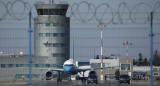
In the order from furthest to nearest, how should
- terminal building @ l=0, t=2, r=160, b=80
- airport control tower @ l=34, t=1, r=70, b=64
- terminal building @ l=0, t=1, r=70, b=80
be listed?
1. terminal building @ l=0, t=2, r=160, b=80
2. terminal building @ l=0, t=1, r=70, b=80
3. airport control tower @ l=34, t=1, r=70, b=64

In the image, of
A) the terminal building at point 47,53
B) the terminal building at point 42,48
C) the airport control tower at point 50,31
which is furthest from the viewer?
the terminal building at point 47,53

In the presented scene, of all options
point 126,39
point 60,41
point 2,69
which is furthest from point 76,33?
point 60,41

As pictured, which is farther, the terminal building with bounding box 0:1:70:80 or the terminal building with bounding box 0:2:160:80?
the terminal building with bounding box 0:2:160:80

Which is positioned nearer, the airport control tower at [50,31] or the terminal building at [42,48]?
the airport control tower at [50,31]

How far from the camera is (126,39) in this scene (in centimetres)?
2728

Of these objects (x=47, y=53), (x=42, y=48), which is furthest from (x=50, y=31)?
(x=42, y=48)

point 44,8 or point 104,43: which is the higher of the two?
point 44,8

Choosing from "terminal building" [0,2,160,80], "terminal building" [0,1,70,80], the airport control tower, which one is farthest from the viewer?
A: "terminal building" [0,2,160,80]

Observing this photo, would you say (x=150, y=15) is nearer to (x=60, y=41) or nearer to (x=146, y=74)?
(x=60, y=41)

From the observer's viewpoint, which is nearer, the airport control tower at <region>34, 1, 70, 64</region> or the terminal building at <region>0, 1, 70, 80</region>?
the airport control tower at <region>34, 1, 70, 64</region>

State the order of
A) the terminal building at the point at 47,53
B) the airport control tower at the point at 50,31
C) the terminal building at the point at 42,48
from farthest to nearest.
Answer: the terminal building at the point at 47,53 < the terminal building at the point at 42,48 < the airport control tower at the point at 50,31

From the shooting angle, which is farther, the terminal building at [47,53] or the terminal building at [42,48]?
the terminal building at [47,53]

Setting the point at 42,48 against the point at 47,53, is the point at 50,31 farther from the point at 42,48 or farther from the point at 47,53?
the point at 42,48

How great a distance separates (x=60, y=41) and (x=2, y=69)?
53.6ft
